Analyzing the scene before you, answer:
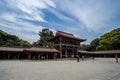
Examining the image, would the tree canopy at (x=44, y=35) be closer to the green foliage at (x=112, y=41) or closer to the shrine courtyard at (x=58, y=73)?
the green foliage at (x=112, y=41)

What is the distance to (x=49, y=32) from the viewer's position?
196ft

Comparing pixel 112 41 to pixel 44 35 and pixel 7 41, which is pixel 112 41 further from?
pixel 7 41

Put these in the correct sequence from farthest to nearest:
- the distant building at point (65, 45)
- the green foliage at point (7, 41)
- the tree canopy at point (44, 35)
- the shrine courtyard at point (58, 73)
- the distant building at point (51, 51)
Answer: the tree canopy at point (44, 35) → the green foliage at point (7, 41) → the distant building at point (65, 45) → the distant building at point (51, 51) → the shrine courtyard at point (58, 73)

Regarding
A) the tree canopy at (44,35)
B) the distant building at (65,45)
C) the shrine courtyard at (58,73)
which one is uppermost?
the tree canopy at (44,35)

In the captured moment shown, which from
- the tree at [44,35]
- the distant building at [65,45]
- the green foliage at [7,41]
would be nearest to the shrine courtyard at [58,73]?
the distant building at [65,45]

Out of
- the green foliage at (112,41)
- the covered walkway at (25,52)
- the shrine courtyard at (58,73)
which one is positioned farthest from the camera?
the green foliage at (112,41)

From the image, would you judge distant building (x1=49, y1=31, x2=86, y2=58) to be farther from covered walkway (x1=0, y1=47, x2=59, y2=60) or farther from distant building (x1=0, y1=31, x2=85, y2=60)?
covered walkway (x1=0, y1=47, x2=59, y2=60)

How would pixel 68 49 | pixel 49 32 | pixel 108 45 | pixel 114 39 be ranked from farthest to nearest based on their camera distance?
pixel 49 32, pixel 108 45, pixel 114 39, pixel 68 49

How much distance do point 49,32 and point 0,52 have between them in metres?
31.7

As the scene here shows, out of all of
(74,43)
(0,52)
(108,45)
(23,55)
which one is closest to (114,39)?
(108,45)

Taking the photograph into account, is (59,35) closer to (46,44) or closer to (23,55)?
(23,55)

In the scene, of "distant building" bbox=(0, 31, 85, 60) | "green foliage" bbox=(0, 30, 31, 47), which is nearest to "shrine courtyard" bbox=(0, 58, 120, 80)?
"distant building" bbox=(0, 31, 85, 60)

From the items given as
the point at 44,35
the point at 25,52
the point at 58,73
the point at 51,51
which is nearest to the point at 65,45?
the point at 51,51

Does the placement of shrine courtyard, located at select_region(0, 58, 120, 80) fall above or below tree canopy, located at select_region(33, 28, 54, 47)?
below
